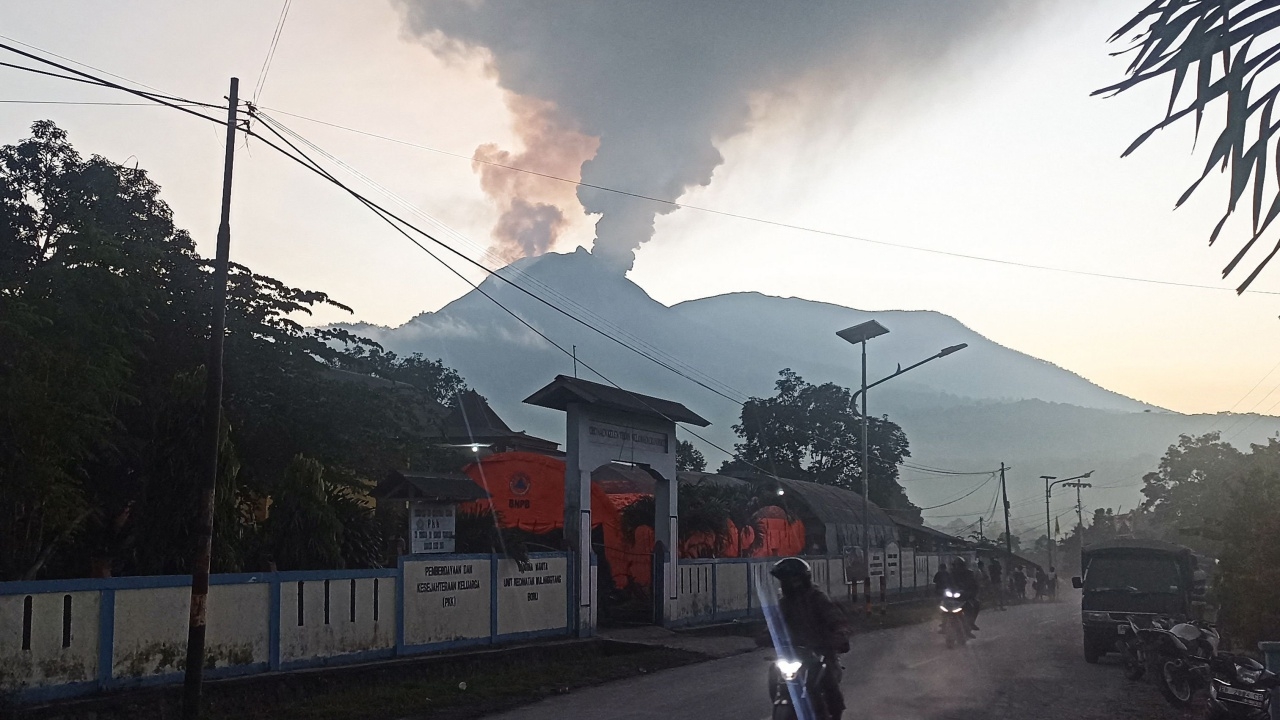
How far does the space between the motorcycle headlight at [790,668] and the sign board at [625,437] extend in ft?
46.0

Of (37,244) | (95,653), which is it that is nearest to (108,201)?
(37,244)

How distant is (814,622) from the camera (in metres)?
8.96

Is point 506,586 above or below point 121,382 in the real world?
below

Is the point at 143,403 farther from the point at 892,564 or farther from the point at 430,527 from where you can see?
the point at 892,564

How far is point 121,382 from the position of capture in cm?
1512

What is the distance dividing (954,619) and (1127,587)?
356cm

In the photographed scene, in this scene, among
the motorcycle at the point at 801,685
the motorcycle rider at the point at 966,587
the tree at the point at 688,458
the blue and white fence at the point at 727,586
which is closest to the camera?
the motorcycle at the point at 801,685

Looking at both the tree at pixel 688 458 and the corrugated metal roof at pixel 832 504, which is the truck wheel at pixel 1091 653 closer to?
the corrugated metal roof at pixel 832 504

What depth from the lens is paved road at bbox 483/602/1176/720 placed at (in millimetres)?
12992

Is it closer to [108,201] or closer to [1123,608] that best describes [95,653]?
[108,201]

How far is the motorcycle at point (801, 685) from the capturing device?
27.5 ft

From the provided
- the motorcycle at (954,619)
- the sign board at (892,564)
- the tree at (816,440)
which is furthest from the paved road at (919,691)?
the tree at (816,440)

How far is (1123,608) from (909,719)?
9566 millimetres

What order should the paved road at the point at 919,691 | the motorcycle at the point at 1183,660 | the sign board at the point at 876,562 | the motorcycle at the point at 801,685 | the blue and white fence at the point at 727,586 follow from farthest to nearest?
the sign board at the point at 876,562
the blue and white fence at the point at 727,586
the motorcycle at the point at 1183,660
the paved road at the point at 919,691
the motorcycle at the point at 801,685
